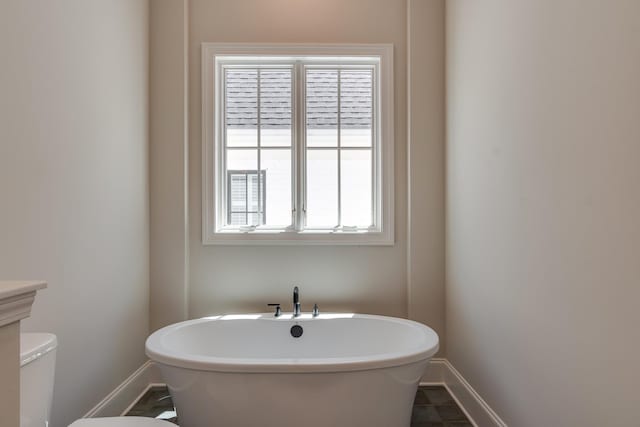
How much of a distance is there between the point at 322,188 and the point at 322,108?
58 cm

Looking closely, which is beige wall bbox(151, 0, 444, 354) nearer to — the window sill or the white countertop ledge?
the window sill

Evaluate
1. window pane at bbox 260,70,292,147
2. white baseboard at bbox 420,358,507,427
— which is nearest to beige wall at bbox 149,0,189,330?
window pane at bbox 260,70,292,147

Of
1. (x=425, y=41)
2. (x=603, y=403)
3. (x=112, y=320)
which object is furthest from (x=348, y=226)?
(x=603, y=403)

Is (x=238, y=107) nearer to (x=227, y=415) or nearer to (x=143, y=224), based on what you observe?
(x=143, y=224)

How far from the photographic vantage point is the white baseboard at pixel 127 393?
7.15ft

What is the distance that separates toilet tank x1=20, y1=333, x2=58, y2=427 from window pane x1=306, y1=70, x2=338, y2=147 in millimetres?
1998

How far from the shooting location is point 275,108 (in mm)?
2910

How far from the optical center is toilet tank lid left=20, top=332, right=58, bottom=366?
1.27m

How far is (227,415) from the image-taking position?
1.82 m

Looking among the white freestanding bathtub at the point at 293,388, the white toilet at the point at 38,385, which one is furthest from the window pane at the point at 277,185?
the white toilet at the point at 38,385

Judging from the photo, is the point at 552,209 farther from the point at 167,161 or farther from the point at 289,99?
the point at 167,161

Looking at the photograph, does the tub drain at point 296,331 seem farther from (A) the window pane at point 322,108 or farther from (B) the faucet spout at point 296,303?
(A) the window pane at point 322,108

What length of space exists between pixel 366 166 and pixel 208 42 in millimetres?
1399

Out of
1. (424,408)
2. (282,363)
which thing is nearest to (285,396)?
(282,363)
